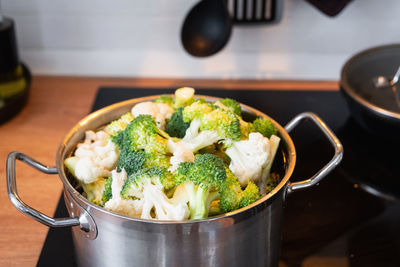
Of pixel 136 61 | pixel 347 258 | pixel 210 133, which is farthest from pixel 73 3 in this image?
pixel 347 258

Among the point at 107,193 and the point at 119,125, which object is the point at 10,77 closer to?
the point at 119,125

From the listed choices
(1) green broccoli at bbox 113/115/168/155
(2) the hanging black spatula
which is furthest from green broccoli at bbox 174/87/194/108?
(2) the hanging black spatula

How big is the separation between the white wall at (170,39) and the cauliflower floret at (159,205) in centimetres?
91

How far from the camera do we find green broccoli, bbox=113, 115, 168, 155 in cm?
79

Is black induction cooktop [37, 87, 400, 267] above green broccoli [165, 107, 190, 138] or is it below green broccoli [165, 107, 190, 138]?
below

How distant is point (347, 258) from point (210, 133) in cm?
38

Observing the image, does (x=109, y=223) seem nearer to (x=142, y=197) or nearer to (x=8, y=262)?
(x=142, y=197)

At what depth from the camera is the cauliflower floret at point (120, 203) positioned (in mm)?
713

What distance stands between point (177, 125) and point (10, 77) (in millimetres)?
690

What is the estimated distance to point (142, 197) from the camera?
0.74m

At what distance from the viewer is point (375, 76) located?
131 cm

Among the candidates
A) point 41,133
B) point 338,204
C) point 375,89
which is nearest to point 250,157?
point 338,204

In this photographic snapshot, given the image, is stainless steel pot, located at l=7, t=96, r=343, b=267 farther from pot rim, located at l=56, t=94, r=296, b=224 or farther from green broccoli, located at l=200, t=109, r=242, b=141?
green broccoli, located at l=200, t=109, r=242, b=141

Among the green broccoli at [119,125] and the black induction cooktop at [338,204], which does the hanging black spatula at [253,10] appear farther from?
the green broccoli at [119,125]
